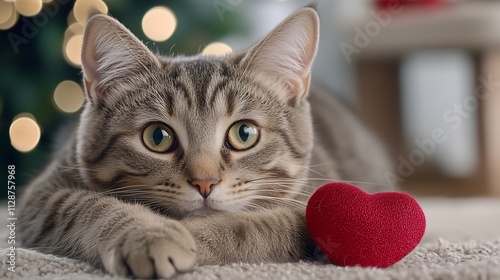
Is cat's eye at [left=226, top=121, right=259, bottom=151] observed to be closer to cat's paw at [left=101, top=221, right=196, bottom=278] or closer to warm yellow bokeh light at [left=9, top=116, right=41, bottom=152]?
cat's paw at [left=101, top=221, right=196, bottom=278]

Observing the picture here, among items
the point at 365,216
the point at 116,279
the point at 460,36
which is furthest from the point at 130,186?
the point at 460,36

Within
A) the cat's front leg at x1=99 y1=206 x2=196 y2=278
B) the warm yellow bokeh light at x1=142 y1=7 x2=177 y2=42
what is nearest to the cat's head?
the cat's front leg at x1=99 y1=206 x2=196 y2=278

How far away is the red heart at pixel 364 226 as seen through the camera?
95 centimetres

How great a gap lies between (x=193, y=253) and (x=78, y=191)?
361 millimetres

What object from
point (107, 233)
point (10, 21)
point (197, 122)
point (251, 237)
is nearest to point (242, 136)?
point (197, 122)

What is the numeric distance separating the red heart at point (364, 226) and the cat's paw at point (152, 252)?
227mm

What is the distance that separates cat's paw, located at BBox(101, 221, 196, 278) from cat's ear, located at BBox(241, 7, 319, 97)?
0.42 metres

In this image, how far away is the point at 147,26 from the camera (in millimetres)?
2109

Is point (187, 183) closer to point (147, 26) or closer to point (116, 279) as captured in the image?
point (116, 279)

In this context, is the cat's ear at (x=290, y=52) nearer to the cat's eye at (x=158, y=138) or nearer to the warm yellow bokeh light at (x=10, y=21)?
the cat's eye at (x=158, y=138)

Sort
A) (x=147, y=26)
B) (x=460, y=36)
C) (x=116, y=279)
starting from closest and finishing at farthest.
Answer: (x=116, y=279) < (x=147, y=26) < (x=460, y=36)

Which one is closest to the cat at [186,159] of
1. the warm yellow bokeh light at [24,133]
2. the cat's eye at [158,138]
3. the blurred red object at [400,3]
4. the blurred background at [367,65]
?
the cat's eye at [158,138]

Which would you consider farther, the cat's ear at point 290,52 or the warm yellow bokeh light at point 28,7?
the warm yellow bokeh light at point 28,7

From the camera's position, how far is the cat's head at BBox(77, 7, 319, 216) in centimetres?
102
